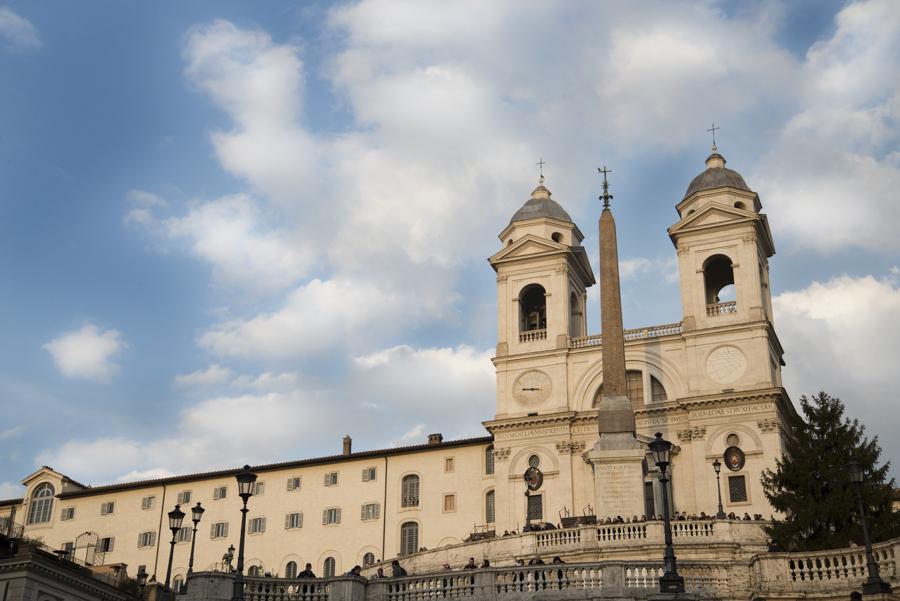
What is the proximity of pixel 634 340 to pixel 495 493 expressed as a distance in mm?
12615

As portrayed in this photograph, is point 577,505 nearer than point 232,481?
Yes

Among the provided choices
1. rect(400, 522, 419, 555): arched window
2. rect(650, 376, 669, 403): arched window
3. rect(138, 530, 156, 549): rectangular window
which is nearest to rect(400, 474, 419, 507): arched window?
rect(400, 522, 419, 555): arched window

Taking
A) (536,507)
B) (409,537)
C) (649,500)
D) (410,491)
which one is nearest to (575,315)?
(536,507)

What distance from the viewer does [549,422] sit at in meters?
68.4

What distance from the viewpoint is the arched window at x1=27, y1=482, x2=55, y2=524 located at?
80875 mm

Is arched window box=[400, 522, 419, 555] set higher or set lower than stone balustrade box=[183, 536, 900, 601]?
higher

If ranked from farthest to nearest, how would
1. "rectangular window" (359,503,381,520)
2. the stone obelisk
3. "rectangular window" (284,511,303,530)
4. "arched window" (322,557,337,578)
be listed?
1. "rectangular window" (284,511,303,530)
2. "rectangular window" (359,503,381,520)
3. "arched window" (322,557,337,578)
4. the stone obelisk

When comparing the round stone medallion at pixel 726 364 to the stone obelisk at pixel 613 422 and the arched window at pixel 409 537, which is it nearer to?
the stone obelisk at pixel 613 422

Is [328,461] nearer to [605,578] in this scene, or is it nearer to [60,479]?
[60,479]

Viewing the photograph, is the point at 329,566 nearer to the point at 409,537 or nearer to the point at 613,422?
the point at 409,537

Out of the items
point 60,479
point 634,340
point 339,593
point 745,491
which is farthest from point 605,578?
point 60,479

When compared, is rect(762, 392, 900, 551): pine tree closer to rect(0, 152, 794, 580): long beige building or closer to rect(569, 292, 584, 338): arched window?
rect(0, 152, 794, 580): long beige building

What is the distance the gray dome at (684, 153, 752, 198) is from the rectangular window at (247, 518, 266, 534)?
34.9 metres

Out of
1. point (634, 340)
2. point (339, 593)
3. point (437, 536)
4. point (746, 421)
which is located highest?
point (634, 340)
